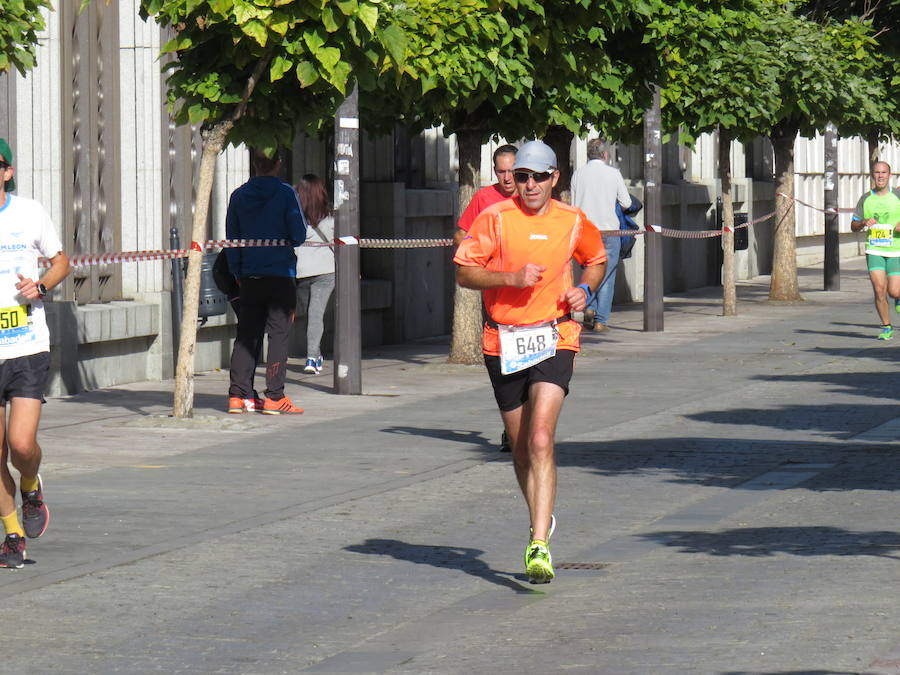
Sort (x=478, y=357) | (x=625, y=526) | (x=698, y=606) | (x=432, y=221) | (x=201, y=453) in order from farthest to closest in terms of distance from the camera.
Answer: (x=432, y=221), (x=478, y=357), (x=201, y=453), (x=625, y=526), (x=698, y=606)

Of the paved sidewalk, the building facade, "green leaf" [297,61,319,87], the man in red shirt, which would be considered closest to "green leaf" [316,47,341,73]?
"green leaf" [297,61,319,87]

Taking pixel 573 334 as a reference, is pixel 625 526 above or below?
below

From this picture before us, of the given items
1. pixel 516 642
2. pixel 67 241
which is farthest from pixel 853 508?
pixel 67 241

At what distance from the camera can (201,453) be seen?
39.0 ft

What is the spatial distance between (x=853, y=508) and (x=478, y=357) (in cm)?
864

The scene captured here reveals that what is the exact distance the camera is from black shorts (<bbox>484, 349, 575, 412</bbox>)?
795 cm

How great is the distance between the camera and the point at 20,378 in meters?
8.02

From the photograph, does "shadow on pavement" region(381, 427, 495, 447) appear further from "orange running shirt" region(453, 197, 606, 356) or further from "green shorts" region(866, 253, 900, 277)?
"green shorts" region(866, 253, 900, 277)

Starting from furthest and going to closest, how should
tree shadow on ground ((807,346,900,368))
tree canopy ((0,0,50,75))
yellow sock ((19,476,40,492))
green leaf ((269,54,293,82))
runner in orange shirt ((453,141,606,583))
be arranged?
1. tree shadow on ground ((807,346,900,368))
2. green leaf ((269,54,293,82))
3. tree canopy ((0,0,50,75))
4. yellow sock ((19,476,40,492))
5. runner in orange shirt ((453,141,606,583))

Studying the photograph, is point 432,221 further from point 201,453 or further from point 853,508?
point 853,508

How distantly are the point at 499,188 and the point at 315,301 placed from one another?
5.96 m

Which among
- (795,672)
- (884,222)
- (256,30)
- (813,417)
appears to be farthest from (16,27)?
(884,222)

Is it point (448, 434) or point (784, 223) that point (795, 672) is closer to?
point (448, 434)

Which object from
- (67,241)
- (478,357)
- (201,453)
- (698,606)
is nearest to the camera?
(698,606)
